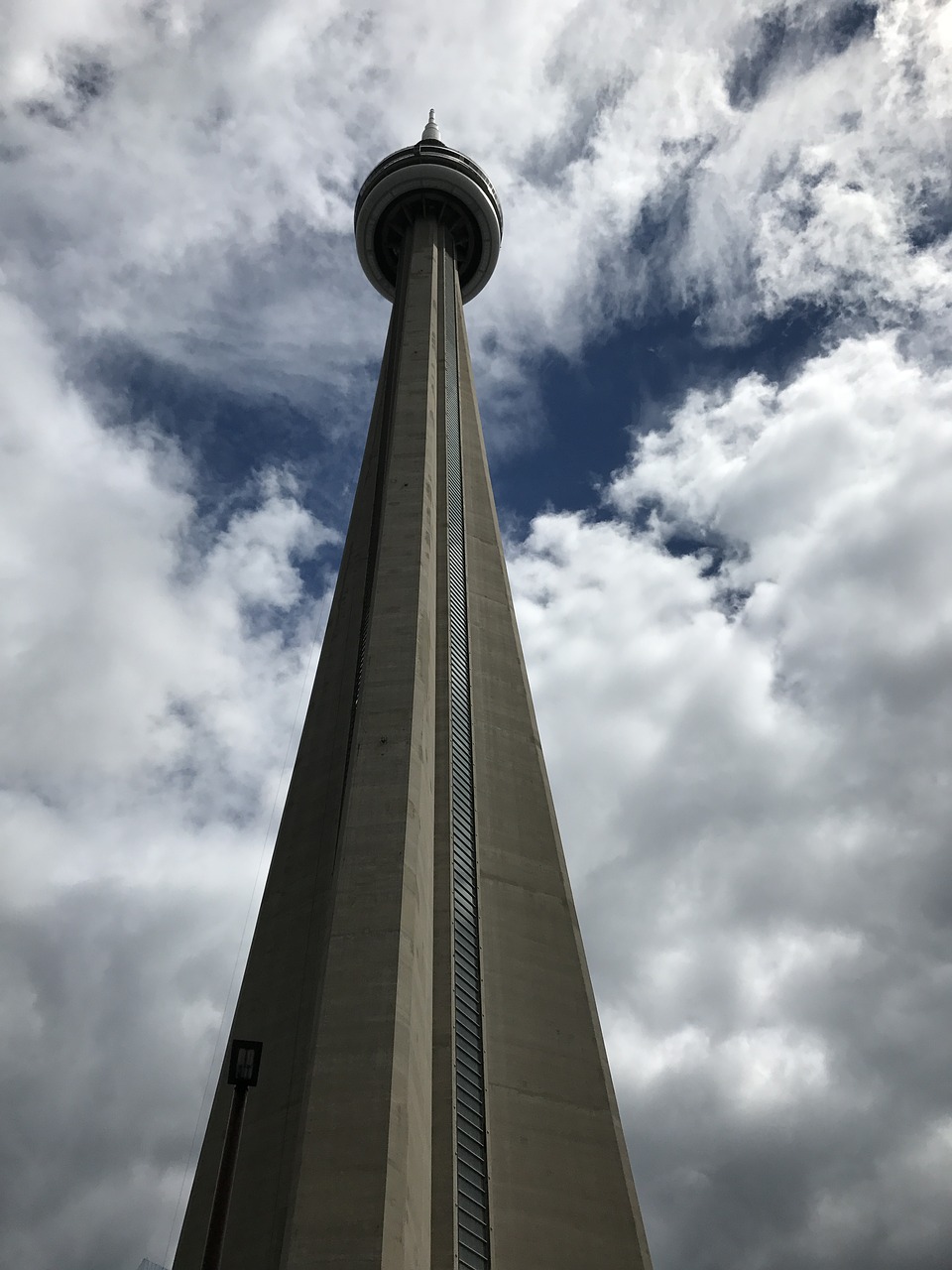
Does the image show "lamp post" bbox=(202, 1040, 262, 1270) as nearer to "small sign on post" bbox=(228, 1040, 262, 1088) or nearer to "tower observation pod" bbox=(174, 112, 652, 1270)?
"small sign on post" bbox=(228, 1040, 262, 1088)

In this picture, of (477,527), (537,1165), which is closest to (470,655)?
(477,527)

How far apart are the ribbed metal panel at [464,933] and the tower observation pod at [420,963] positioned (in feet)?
0.15

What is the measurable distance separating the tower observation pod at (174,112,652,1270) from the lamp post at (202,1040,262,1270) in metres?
0.68

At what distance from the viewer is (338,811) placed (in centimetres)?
1773

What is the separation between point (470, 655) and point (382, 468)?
4.69m

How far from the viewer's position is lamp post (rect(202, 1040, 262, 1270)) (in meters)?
6.96

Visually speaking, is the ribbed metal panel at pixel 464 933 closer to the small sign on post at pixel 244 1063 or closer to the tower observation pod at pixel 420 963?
the tower observation pod at pixel 420 963

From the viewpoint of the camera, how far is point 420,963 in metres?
11.4

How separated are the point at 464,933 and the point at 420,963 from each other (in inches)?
168

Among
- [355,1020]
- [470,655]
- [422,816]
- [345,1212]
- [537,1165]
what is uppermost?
[470,655]

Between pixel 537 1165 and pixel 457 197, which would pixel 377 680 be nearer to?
pixel 537 1165

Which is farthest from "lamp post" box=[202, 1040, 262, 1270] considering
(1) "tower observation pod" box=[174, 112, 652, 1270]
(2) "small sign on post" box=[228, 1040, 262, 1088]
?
(1) "tower observation pod" box=[174, 112, 652, 1270]

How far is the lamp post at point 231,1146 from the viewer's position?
6.96 metres

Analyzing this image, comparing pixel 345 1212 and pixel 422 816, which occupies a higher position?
pixel 422 816
